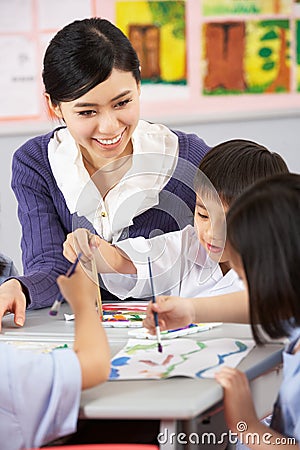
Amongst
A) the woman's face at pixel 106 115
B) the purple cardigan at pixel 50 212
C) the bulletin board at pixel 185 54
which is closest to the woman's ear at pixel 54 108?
the woman's face at pixel 106 115

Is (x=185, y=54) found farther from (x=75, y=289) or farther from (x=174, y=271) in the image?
(x=75, y=289)

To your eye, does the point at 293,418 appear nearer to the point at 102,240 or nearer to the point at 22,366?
the point at 22,366

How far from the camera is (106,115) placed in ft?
5.47

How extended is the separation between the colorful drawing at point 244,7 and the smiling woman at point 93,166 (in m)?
1.14

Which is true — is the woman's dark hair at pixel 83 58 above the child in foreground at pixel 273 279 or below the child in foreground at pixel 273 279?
above

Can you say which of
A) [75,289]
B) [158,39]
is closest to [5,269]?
[75,289]

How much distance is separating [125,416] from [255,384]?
9.8 inches

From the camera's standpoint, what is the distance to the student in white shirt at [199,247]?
156 cm

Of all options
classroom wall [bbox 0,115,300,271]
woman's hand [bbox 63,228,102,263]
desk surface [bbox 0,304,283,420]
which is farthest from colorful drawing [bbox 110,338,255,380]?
classroom wall [bbox 0,115,300,271]

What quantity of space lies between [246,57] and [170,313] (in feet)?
5.93

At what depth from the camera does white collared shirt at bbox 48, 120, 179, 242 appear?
5.36ft

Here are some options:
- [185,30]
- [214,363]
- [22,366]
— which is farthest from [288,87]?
[22,366]

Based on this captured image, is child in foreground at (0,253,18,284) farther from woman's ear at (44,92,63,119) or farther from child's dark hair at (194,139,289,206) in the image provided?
child's dark hair at (194,139,289,206)

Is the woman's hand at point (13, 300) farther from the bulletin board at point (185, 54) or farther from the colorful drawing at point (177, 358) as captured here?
the bulletin board at point (185, 54)
